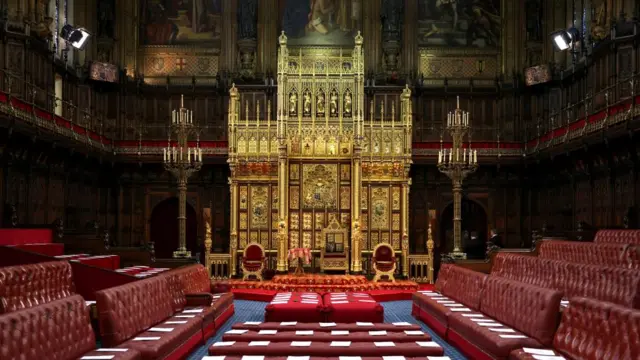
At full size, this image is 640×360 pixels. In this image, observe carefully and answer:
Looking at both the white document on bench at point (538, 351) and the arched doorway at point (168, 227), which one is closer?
the white document on bench at point (538, 351)

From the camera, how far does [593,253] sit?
11.1 meters

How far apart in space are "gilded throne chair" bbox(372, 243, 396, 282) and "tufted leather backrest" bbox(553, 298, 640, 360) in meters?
11.1

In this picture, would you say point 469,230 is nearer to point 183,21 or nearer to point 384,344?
point 183,21

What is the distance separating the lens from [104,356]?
6.64m

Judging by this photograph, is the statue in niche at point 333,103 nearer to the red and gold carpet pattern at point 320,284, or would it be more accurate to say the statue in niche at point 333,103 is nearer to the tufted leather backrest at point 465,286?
the red and gold carpet pattern at point 320,284

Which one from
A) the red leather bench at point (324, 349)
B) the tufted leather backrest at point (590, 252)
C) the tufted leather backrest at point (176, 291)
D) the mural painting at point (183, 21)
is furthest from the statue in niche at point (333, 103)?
the red leather bench at point (324, 349)

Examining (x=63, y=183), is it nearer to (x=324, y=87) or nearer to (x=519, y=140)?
(x=324, y=87)

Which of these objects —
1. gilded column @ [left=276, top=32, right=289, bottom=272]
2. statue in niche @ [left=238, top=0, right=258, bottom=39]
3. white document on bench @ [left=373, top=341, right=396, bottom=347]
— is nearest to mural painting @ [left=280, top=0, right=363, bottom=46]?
statue in niche @ [left=238, top=0, right=258, bottom=39]

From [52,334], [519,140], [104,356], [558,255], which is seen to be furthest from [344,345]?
[519,140]

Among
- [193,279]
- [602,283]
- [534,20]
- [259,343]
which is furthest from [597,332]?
[534,20]

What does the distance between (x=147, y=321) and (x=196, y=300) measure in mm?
2418

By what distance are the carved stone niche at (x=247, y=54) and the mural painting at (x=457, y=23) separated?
5.88 m

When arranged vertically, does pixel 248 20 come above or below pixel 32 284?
above

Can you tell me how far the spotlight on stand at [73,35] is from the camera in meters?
20.3
